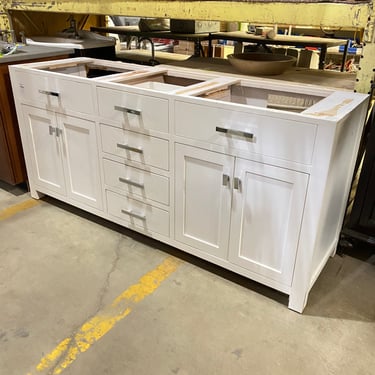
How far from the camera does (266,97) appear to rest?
196 cm

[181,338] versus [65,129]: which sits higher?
[65,129]

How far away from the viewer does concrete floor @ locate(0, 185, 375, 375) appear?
1.40 m

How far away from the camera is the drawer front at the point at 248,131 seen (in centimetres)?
136

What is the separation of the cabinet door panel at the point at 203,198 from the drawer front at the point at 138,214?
0.10 m

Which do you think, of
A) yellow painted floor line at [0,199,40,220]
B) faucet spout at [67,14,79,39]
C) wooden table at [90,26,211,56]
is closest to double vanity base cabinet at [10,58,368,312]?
yellow painted floor line at [0,199,40,220]

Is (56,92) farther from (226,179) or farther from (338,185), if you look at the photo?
(338,185)

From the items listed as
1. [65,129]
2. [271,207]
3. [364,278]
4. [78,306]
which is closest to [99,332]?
[78,306]

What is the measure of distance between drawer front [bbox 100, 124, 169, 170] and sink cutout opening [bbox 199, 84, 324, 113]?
1.09 feet

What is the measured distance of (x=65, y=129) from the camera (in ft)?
6.84

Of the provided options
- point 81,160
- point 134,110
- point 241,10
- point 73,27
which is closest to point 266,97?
point 241,10

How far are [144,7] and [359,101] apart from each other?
4.02 feet

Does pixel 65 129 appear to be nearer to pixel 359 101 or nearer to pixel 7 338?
pixel 7 338

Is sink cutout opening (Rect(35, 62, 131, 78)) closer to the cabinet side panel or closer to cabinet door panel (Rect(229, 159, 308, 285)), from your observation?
cabinet door panel (Rect(229, 159, 308, 285))

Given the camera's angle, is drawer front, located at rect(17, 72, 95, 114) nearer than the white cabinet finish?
Yes
